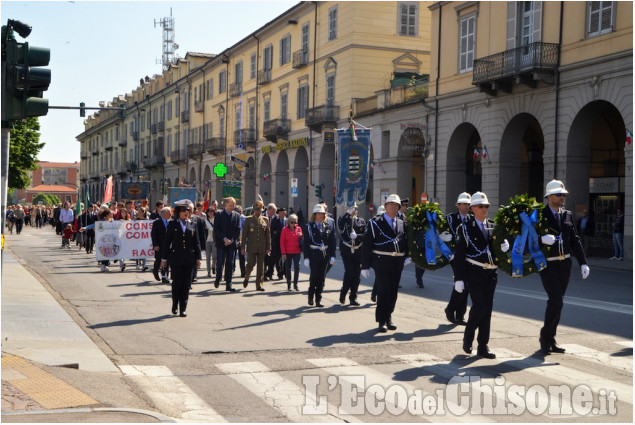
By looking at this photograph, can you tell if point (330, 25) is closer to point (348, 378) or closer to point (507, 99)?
point (507, 99)

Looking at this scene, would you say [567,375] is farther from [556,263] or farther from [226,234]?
[226,234]

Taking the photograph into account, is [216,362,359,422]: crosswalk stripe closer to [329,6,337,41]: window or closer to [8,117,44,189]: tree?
[329,6,337,41]: window

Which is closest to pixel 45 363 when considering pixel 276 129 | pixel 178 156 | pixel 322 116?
pixel 322 116

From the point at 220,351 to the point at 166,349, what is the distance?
26.5 inches

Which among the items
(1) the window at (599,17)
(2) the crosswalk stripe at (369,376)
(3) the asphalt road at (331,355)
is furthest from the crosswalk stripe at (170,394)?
(1) the window at (599,17)

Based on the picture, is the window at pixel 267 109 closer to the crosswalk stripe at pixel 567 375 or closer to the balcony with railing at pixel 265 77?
the balcony with railing at pixel 265 77

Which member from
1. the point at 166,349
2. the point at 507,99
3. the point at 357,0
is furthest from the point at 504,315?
the point at 357,0

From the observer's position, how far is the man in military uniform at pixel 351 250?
A: 45.2 feet

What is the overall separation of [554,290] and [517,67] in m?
20.2

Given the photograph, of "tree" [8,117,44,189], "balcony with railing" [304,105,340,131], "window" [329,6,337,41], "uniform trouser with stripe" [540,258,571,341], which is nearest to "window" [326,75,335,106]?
"balcony with railing" [304,105,340,131]

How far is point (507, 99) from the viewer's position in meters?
29.6

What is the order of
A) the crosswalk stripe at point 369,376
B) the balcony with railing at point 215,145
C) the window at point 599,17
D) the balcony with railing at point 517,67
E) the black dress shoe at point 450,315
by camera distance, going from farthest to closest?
1. the balcony with railing at point 215,145
2. the balcony with railing at point 517,67
3. the window at point 599,17
4. the black dress shoe at point 450,315
5. the crosswalk stripe at point 369,376

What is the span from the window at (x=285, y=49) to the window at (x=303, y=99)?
8.99ft

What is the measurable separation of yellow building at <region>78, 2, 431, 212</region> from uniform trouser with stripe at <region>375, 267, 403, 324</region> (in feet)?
73.5
